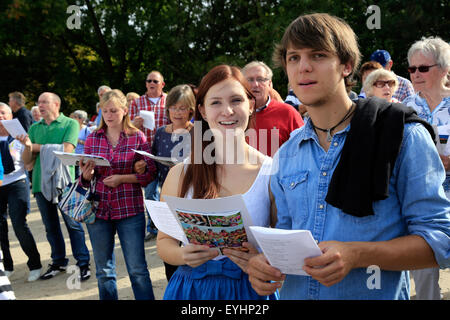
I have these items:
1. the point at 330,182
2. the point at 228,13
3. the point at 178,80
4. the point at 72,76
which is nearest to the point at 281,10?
the point at 228,13

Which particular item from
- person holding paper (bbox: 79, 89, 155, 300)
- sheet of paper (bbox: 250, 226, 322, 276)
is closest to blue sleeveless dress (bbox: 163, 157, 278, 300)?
sheet of paper (bbox: 250, 226, 322, 276)

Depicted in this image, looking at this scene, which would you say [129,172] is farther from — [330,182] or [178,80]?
[178,80]

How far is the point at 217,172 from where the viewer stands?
7.86 feet

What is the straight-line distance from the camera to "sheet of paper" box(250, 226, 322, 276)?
138cm

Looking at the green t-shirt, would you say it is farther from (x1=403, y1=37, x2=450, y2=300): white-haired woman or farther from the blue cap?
the blue cap

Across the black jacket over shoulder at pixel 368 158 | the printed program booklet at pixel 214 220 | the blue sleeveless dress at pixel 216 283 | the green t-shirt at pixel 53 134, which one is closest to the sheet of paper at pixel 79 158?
the green t-shirt at pixel 53 134

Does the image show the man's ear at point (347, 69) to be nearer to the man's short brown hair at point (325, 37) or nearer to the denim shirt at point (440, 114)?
the man's short brown hair at point (325, 37)

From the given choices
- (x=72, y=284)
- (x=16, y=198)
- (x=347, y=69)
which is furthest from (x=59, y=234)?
(x=347, y=69)

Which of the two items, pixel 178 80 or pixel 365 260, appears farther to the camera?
pixel 178 80

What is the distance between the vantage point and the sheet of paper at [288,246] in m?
1.38

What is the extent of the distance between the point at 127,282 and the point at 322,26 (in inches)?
166

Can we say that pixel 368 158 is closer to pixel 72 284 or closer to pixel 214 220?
pixel 214 220

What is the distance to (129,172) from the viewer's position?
398cm
